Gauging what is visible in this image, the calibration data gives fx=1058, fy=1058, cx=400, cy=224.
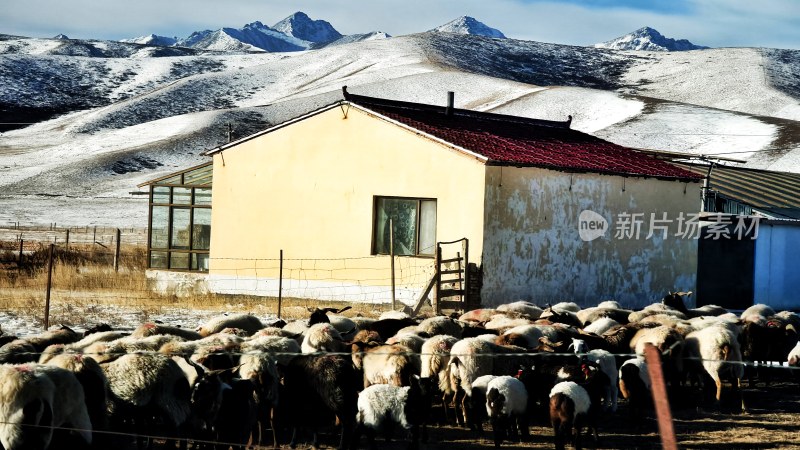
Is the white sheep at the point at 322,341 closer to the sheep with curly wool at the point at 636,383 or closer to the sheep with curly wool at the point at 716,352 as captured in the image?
the sheep with curly wool at the point at 636,383

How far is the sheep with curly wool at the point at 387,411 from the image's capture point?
1090cm

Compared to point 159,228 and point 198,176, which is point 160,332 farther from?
point 159,228

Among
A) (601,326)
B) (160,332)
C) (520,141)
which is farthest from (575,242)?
(160,332)

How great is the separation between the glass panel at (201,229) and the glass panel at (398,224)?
582 centimetres

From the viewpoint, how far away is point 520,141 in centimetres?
2631

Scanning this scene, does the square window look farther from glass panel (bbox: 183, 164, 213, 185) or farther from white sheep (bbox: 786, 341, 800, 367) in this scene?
white sheep (bbox: 786, 341, 800, 367)

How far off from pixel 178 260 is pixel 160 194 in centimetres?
190

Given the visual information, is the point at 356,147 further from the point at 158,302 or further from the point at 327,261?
the point at 158,302

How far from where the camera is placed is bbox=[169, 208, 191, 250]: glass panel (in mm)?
28125

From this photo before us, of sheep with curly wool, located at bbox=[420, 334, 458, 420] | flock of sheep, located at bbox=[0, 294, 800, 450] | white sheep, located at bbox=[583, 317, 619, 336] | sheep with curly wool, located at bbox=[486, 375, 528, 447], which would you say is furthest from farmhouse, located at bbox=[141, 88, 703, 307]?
sheep with curly wool, located at bbox=[486, 375, 528, 447]

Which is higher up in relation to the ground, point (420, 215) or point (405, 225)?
point (420, 215)

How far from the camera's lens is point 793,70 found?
121625mm

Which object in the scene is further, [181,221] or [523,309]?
[181,221]

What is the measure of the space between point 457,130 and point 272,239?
5.22m
